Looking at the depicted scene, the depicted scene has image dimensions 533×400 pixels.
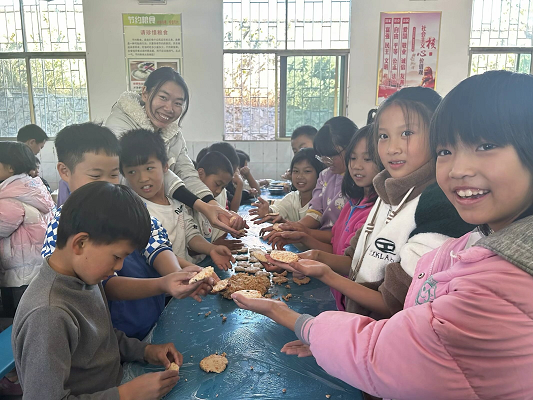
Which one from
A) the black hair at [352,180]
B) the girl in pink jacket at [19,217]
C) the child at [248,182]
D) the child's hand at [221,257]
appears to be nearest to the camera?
the black hair at [352,180]

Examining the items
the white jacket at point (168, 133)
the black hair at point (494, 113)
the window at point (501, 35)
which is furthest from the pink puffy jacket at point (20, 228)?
the window at point (501, 35)

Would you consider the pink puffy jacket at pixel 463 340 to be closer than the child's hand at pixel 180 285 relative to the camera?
Yes

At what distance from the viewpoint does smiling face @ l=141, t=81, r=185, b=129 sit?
85.8 inches

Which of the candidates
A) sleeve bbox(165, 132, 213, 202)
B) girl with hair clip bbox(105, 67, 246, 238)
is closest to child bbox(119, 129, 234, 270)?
girl with hair clip bbox(105, 67, 246, 238)

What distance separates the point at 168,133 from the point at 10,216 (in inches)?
48.3

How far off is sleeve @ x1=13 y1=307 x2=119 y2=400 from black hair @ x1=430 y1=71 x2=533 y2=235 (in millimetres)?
1016

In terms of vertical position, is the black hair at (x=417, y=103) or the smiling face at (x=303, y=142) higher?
the black hair at (x=417, y=103)

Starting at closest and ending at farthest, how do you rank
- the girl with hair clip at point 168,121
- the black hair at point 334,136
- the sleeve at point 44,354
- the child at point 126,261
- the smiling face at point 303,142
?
the sleeve at point 44,354, the child at point 126,261, the girl with hair clip at point 168,121, the black hair at point 334,136, the smiling face at point 303,142

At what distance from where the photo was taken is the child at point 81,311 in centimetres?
86

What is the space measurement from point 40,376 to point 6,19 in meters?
6.63

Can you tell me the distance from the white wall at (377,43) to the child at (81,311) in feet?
16.9

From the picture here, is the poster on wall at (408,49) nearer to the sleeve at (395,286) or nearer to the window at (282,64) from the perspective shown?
the window at (282,64)

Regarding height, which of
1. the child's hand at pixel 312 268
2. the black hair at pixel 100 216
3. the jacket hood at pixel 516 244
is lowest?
the child's hand at pixel 312 268

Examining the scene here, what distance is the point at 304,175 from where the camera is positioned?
2.79m
